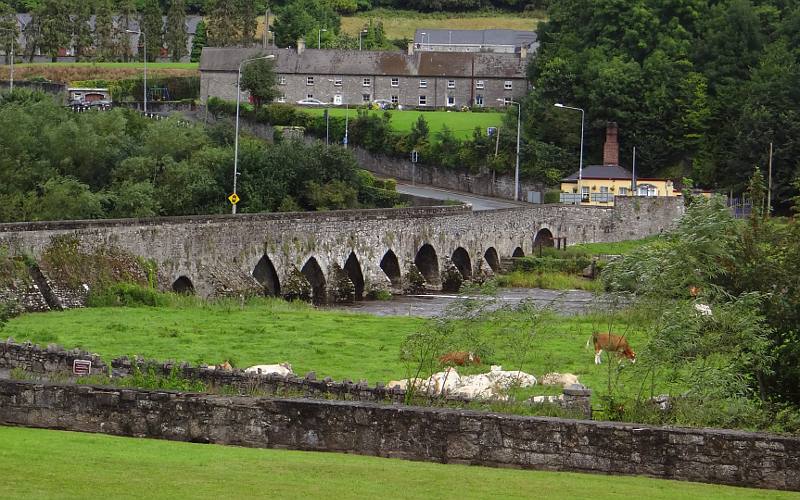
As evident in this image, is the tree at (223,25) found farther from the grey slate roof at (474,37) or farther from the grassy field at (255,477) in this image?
the grassy field at (255,477)

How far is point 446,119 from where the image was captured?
12206cm

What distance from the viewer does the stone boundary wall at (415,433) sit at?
21188 millimetres

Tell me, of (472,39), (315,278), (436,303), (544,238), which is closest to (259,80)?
(544,238)

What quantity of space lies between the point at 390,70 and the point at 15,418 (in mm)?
109883

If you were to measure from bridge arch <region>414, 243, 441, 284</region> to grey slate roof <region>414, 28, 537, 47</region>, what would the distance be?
9002 cm

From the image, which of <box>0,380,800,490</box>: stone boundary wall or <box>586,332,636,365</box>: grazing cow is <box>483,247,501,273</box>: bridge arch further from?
<box>0,380,800,490</box>: stone boundary wall

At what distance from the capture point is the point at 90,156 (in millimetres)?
79312

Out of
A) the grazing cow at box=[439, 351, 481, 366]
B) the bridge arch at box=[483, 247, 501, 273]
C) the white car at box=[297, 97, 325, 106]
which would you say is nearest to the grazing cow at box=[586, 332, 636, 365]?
the grazing cow at box=[439, 351, 481, 366]

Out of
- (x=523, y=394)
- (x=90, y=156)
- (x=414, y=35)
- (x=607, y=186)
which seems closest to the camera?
(x=523, y=394)

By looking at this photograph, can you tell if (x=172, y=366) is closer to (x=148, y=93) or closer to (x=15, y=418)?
(x=15, y=418)

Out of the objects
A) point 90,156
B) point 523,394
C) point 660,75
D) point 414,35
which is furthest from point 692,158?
point 523,394

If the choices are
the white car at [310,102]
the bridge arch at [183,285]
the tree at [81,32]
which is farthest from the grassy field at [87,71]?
the bridge arch at [183,285]

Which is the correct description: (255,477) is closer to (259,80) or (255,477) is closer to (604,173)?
(604,173)

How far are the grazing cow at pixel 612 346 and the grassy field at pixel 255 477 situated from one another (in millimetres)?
11711
